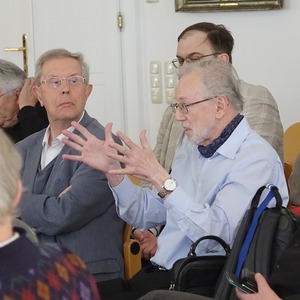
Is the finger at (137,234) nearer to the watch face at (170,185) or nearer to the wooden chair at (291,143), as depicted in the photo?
the watch face at (170,185)

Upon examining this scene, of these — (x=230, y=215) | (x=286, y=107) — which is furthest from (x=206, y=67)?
(x=286, y=107)

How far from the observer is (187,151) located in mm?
2906

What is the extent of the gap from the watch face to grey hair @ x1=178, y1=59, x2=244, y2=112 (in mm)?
356

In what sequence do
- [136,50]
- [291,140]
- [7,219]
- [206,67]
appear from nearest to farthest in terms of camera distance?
[7,219] < [206,67] < [291,140] < [136,50]

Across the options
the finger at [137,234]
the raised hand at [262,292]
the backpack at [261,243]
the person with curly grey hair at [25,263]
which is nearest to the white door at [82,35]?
the finger at [137,234]

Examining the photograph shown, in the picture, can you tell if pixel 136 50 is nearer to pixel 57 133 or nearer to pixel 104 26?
pixel 104 26

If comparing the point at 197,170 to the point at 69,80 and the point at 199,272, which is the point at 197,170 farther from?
the point at 69,80

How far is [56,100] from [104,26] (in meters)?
2.46

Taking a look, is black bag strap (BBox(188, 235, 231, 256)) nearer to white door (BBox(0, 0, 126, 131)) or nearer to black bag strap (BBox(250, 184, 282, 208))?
black bag strap (BBox(250, 184, 282, 208))

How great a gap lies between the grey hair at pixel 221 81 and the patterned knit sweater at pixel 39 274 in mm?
1269

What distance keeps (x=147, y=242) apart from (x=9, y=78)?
1160 mm

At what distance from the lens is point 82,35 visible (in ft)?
18.3

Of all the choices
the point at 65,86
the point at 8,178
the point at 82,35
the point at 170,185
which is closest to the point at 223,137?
the point at 170,185

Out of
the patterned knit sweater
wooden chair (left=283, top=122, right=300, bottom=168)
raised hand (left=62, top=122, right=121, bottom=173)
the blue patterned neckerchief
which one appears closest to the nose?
raised hand (left=62, top=122, right=121, bottom=173)
